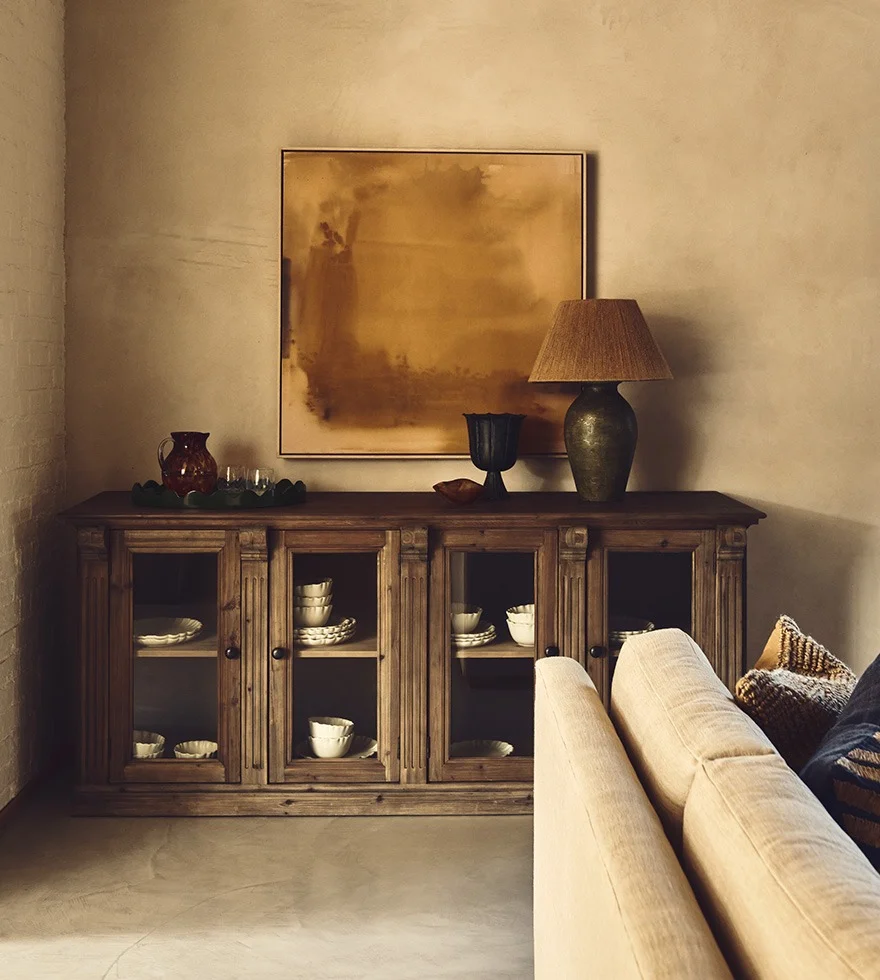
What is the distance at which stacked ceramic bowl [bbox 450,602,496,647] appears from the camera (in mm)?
3191

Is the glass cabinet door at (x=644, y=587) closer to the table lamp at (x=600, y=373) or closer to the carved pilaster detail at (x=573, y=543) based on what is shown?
the carved pilaster detail at (x=573, y=543)

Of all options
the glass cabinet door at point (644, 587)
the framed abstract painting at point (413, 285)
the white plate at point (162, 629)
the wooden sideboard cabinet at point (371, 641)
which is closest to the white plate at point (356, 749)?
the wooden sideboard cabinet at point (371, 641)

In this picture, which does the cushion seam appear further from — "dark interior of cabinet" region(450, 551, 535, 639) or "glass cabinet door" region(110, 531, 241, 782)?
"glass cabinet door" region(110, 531, 241, 782)

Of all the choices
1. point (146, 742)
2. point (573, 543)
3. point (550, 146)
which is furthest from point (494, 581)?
point (550, 146)

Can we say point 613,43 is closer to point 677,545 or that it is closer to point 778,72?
point 778,72

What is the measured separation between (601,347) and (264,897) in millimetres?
1722

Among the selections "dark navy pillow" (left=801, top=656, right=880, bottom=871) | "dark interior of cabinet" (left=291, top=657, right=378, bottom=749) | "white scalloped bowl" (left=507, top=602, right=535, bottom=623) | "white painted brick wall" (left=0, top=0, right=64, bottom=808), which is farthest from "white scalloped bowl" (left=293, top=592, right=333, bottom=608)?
"dark navy pillow" (left=801, top=656, right=880, bottom=871)

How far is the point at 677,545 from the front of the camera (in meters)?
3.16

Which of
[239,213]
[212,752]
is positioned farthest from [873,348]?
[212,752]

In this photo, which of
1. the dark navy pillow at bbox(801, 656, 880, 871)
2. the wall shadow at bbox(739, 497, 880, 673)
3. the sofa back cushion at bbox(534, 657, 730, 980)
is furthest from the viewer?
the wall shadow at bbox(739, 497, 880, 673)

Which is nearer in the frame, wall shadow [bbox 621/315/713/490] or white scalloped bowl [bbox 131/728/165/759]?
white scalloped bowl [bbox 131/728/165/759]

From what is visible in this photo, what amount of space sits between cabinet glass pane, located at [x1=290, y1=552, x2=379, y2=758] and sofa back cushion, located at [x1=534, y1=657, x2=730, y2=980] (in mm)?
1129

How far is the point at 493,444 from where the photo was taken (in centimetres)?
334

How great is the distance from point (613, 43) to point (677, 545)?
160cm
